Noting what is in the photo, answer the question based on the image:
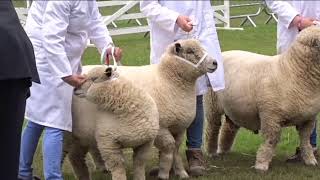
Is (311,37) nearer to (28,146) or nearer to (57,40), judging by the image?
(57,40)

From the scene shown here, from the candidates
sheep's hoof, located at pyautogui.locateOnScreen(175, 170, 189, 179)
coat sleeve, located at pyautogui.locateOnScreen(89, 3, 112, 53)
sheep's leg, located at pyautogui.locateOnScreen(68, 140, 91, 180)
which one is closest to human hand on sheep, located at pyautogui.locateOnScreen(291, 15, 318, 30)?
sheep's hoof, located at pyautogui.locateOnScreen(175, 170, 189, 179)

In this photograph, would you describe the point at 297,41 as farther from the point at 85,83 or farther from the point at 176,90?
the point at 85,83

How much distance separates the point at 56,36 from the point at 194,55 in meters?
1.09

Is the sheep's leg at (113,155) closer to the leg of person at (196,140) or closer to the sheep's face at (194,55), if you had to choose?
the sheep's face at (194,55)

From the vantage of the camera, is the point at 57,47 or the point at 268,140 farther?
the point at 268,140

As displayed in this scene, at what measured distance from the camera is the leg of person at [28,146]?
461 cm

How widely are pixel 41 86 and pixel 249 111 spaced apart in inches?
71.2

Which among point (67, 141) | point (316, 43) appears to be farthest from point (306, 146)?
point (67, 141)

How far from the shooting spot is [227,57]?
5684mm

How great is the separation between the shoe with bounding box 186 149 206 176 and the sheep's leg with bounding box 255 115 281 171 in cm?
45

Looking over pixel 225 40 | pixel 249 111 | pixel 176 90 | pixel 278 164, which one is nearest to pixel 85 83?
pixel 176 90

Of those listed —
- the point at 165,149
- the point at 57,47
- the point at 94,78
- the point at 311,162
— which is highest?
the point at 57,47

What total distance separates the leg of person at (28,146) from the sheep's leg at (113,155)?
0.51 metres

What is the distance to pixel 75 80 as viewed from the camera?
4.26m
